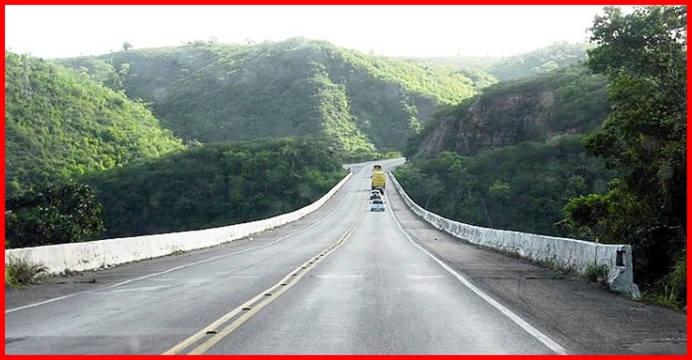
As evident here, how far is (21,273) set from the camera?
61.7 ft

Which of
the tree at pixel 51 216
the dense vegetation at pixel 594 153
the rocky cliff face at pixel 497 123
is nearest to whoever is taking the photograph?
the dense vegetation at pixel 594 153

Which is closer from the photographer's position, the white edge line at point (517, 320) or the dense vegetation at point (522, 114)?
the white edge line at point (517, 320)

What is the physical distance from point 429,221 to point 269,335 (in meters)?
49.5

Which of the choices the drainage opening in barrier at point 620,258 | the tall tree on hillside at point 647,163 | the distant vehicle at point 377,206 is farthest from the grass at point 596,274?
the distant vehicle at point 377,206

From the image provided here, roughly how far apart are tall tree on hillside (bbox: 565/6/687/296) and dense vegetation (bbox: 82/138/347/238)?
77.1 m

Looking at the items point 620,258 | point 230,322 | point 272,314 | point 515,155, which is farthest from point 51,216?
point 515,155

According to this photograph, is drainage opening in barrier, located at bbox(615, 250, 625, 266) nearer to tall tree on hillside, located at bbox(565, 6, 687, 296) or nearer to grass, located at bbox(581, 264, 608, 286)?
grass, located at bbox(581, 264, 608, 286)

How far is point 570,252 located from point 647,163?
6.90 meters

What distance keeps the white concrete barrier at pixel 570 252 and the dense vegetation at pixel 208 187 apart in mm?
74040

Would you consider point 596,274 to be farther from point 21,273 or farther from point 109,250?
point 109,250

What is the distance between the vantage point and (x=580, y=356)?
29.8 ft

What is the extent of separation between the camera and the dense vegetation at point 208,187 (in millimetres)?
105250

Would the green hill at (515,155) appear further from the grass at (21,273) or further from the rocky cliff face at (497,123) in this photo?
the grass at (21,273)

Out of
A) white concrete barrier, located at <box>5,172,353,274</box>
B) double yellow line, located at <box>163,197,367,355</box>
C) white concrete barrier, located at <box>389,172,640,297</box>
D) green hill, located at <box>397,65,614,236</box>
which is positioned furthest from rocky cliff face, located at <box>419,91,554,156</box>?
double yellow line, located at <box>163,197,367,355</box>
